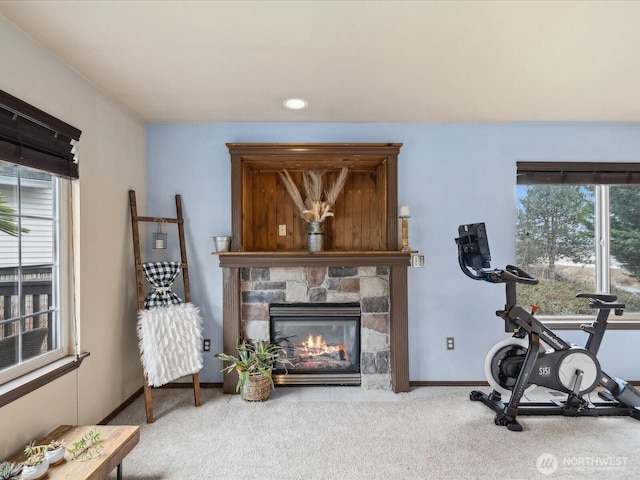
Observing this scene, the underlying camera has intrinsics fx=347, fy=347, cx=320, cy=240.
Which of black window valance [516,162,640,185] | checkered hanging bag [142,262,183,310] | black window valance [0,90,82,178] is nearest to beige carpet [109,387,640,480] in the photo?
checkered hanging bag [142,262,183,310]

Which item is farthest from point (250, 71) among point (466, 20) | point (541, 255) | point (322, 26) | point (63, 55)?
point (541, 255)

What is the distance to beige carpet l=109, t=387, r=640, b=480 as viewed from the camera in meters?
1.98

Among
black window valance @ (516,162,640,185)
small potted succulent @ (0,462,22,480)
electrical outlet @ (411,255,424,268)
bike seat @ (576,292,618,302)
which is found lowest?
small potted succulent @ (0,462,22,480)

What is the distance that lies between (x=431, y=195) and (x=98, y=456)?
2.97 meters

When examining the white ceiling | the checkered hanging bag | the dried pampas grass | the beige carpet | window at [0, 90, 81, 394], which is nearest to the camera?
the white ceiling

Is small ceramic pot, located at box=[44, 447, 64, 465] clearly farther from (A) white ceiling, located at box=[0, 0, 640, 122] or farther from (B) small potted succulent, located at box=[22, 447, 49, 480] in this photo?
(A) white ceiling, located at box=[0, 0, 640, 122]

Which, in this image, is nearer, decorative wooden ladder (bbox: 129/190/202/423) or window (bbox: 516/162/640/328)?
decorative wooden ladder (bbox: 129/190/202/423)

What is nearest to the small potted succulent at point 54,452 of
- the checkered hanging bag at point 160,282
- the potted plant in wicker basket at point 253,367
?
the checkered hanging bag at point 160,282

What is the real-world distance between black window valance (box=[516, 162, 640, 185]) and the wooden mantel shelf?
1.45 m

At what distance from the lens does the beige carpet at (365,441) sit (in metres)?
1.98

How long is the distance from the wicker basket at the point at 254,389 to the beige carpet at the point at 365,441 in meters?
0.08

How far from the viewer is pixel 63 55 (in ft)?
6.64

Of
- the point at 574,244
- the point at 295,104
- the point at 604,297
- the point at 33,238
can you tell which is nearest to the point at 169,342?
the point at 33,238

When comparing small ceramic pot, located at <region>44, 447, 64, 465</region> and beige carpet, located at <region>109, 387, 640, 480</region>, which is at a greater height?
small ceramic pot, located at <region>44, 447, 64, 465</region>
